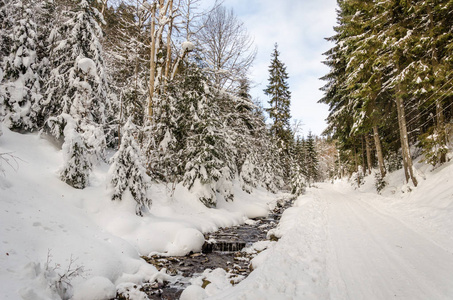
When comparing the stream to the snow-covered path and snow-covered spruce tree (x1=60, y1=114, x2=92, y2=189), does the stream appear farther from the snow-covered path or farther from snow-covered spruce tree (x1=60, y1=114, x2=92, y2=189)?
snow-covered spruce tree (x1=60, y1=114, x2=92, y2=189)

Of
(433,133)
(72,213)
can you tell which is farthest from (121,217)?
(433,133)

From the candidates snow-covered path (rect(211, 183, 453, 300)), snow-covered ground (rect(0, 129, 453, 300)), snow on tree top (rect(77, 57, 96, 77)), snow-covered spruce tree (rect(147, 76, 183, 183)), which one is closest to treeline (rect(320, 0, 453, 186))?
snow-covered ground (rect(0, 129, 453, 300))

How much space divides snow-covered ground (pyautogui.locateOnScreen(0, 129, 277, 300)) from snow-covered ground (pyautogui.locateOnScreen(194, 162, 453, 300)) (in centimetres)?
209

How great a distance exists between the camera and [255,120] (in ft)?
55.4

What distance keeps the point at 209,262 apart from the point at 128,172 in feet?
14.4

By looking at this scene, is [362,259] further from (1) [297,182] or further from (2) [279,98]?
(2) [279,98]

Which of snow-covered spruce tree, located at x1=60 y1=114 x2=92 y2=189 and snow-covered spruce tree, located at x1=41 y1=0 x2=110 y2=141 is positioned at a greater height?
snow-covered spruce tree, located at x1=41 y1=0 x2=110 y2=141

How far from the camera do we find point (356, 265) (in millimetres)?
5047

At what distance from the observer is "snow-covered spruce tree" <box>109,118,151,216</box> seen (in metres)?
8.26

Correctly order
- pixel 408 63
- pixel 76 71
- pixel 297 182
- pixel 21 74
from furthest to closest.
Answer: pixel 297 182 → pixel 408 63 → pixel 76 71 → pixel 21 74

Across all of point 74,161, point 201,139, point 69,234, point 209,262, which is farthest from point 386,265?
point 74,161

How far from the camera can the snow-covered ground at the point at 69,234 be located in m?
4.13

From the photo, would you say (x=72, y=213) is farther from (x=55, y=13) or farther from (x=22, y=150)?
(x=55, y=13)

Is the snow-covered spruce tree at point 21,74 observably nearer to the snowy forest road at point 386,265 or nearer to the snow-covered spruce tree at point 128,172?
the snow-covered spruce tree at point 128,172
